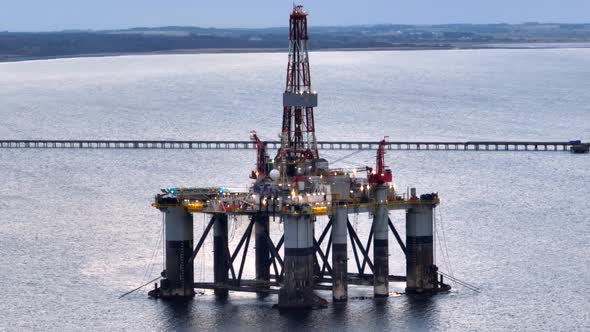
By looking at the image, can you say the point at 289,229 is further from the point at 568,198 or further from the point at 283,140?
the point at 568,198

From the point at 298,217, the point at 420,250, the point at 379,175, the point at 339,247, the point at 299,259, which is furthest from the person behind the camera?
the point at 420,250

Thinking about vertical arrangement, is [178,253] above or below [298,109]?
below

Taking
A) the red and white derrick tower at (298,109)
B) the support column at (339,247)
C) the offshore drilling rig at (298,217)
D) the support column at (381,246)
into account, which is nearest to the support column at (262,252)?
the offshore drilling rig at (298,217)

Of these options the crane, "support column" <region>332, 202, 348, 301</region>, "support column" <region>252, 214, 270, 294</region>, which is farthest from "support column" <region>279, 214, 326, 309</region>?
"support column" <region>252, 214, 270, 294</region>

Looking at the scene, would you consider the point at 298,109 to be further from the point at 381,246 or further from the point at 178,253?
the point at 178,253

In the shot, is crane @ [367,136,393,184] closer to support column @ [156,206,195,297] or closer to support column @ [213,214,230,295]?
support column @ [213,214,230,295]

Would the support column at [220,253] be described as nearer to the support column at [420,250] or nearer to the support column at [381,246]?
the support column at [381,246]

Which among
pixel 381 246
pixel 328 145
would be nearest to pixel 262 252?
pixel 381 246
